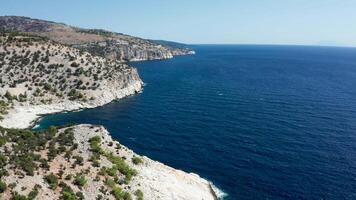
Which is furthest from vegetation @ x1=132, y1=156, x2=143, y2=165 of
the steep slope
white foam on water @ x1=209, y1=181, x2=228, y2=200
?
the steep slope

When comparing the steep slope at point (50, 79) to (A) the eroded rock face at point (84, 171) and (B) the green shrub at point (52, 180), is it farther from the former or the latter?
(B) the green shrub at point (52, 180)

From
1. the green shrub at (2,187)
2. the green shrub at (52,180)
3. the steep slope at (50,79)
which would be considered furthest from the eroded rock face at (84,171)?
the steep slope at (50,79)

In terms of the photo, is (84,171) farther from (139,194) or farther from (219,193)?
(219,193)

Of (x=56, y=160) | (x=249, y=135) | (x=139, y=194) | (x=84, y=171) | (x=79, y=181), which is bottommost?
(x=249, y=135)

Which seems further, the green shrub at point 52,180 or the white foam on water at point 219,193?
the white foam on water at point 219,193

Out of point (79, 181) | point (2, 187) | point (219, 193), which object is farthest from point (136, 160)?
point (2, 187)
